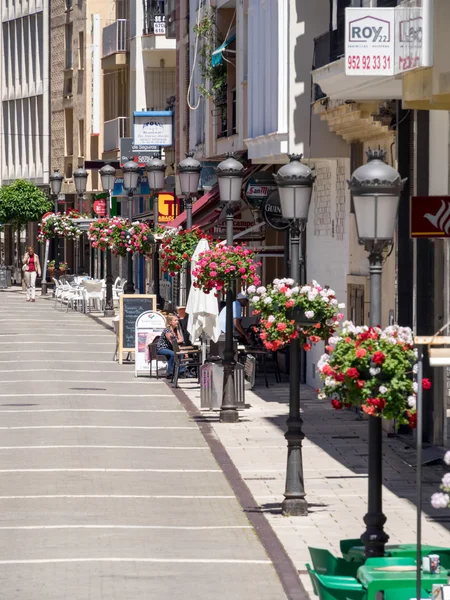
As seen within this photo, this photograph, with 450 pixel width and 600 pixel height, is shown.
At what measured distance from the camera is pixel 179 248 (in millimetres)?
30172

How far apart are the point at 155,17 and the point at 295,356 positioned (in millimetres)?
42124

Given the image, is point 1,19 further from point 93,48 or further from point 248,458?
point 248,458

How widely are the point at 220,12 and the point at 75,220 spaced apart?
20421mm

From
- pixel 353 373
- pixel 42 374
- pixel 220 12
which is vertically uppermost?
pixel 220 12

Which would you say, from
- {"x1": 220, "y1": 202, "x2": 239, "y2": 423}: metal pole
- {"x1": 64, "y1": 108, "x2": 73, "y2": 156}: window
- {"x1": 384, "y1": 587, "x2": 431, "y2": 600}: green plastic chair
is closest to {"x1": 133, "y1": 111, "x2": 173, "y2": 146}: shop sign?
{"x1": 220, "y1": 202, "x2": 239, "y2": 423}: metal pole

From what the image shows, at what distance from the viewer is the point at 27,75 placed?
7919cm

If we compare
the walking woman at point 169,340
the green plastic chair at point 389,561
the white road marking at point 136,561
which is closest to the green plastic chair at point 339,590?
the green plastic chair at point 389,561

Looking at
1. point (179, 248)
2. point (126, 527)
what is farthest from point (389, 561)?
point (179, 248)

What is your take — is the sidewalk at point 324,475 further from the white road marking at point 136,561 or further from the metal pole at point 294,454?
the white road marking at point 136,561

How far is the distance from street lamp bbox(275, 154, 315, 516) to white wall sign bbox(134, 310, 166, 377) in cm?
1433

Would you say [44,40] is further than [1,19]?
No

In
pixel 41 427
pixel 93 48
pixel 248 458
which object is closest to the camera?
pixel 248 458

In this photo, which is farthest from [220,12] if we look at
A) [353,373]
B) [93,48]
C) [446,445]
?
[93,48]

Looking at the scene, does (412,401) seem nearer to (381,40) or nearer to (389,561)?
(389,561)
